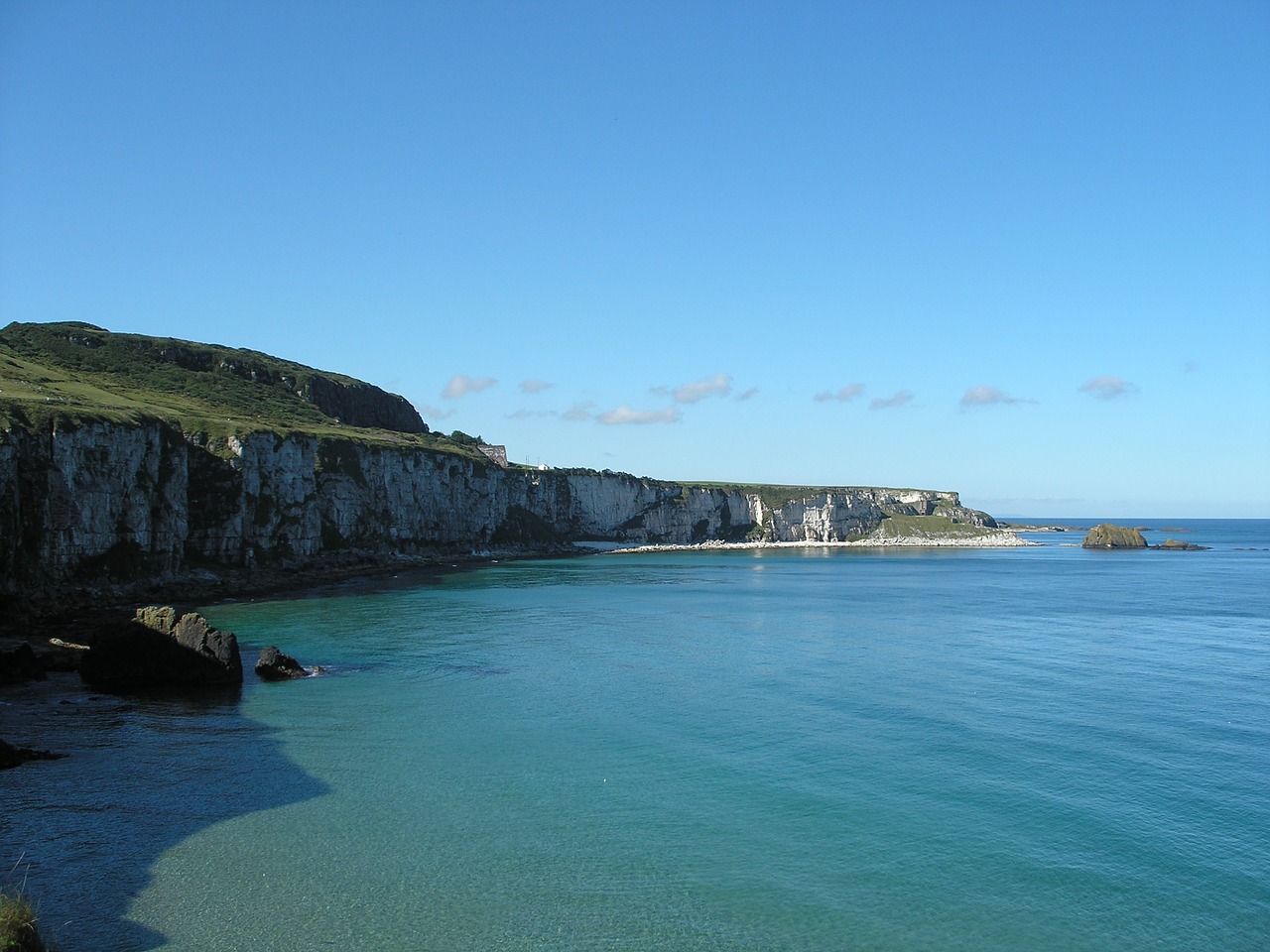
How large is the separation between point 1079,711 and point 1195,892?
14515 mm

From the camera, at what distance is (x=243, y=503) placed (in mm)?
76438

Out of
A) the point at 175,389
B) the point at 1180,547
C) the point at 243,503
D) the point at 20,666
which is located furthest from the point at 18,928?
the point at 1180,547

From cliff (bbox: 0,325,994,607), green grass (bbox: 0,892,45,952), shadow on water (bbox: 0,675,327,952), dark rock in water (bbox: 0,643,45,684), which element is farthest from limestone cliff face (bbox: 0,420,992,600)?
green grass (bbox: 0,892,45,952)

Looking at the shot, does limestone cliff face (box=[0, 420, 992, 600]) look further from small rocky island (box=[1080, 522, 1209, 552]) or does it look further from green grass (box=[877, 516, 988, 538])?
small rocky island (box=[1080, 522, 1209, 552])

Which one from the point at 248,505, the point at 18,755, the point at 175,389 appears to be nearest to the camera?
the point at 18,755

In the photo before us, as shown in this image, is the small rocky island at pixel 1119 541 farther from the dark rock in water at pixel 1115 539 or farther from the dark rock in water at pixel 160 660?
the dark rock in water at pixel 160 660

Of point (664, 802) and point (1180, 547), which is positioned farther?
point (1180, 547)

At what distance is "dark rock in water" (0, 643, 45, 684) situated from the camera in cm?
3443

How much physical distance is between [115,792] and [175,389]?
9783 centimetres

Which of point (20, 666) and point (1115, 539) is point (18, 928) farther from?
point (1115, 539)

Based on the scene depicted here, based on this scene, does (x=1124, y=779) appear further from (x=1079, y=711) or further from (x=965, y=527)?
(x=965, y=527)

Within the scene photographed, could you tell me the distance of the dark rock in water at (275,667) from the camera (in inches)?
1431

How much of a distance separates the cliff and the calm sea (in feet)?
74.4

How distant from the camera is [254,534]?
253ft
